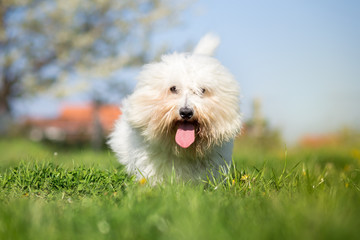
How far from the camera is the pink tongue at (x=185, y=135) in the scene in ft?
10.7

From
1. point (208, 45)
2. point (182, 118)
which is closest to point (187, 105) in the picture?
point (182, 118)

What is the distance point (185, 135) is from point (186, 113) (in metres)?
0.22

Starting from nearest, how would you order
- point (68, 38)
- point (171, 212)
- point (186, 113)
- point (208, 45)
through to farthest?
point (171, 212)
point (186, 113)
point (208, 45)
point (68, 38)

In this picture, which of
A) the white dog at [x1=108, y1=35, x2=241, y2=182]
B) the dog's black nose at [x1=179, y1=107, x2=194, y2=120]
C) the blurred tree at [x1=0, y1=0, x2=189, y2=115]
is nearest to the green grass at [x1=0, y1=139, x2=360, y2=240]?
the white dog at [x1=108, y1=35, x2=241, y2=182]

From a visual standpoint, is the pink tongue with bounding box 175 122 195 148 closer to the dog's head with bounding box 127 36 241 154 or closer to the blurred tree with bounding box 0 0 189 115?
the dog's head with bounding box 127 36 241 154

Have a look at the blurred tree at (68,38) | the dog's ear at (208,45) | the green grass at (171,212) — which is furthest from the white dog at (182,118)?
the blurred tree at (68,38)

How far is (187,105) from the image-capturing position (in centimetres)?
321

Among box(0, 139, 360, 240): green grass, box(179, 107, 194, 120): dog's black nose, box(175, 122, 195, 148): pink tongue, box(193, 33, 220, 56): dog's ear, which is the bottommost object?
box(0, 139, 360, 240): green grass

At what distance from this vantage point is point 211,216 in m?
1.97

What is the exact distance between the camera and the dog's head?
10.7 feet

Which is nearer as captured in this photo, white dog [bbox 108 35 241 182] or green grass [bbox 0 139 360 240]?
green grass [bbox 0 139 360 240]

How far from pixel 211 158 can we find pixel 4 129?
12227 mm

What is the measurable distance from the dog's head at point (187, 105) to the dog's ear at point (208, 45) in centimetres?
63

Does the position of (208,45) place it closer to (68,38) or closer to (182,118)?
(182,118)
